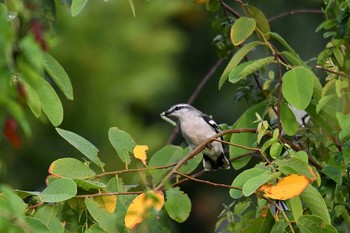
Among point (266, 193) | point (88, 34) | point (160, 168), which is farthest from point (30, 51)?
point (88, 34)

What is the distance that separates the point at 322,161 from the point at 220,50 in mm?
660

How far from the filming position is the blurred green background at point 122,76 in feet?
29.5

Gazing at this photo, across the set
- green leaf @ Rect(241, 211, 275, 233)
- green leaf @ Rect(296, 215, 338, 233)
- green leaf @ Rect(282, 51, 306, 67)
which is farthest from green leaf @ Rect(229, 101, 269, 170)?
green leaf @ Rect(296, 215, 338, 233)

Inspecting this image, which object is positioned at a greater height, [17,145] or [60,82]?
[17,145]

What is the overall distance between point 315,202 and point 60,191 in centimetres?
79

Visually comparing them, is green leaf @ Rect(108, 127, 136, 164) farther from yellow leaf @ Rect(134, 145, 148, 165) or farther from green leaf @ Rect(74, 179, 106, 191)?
green leaf @ Rect(74, 179, 106, 191)

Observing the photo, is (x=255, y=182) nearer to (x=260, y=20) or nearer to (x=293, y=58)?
(x=293, y=58)

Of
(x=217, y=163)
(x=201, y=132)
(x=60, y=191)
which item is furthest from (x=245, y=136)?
(x=201, y=132)

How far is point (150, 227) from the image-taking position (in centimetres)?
313

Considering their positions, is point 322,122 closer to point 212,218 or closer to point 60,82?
point 60,82

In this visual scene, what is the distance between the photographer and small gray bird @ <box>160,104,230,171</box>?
473 centimetres

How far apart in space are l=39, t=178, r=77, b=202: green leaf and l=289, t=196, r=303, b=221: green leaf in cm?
67

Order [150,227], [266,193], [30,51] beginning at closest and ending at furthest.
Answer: [30,51]
[266,193]
[150,227]

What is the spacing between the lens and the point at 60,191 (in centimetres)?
289
